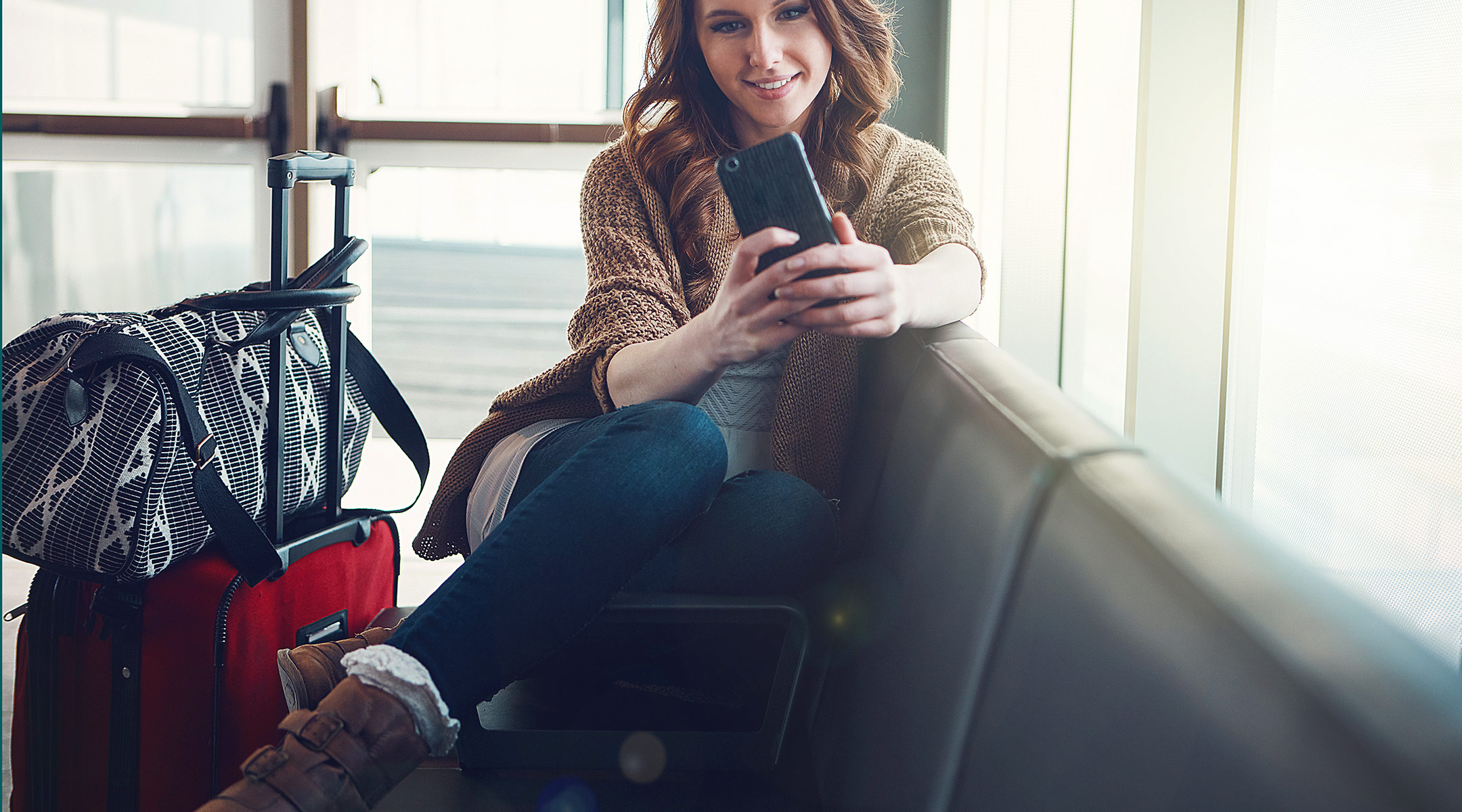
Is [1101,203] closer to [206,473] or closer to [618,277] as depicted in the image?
[618,277]

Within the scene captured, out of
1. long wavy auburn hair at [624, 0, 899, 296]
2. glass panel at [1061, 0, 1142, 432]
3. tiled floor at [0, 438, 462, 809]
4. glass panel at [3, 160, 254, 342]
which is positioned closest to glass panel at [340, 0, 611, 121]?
glass panel at [3, 160, 254, 342]

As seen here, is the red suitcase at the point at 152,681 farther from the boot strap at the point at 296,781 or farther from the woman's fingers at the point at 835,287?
the woman's fingers at the point at 835,287

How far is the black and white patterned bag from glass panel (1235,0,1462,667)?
1139 mm

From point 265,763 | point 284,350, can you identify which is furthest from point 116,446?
point 265,763

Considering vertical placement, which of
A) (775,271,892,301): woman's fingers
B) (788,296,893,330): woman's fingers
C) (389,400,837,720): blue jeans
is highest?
(775,271,892,301): woman's fingers

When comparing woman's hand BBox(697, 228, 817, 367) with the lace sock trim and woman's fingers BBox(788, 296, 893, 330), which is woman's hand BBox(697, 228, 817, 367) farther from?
the lace sock trim

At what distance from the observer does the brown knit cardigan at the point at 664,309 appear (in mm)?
1219

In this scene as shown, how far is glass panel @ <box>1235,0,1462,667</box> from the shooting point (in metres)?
0.68

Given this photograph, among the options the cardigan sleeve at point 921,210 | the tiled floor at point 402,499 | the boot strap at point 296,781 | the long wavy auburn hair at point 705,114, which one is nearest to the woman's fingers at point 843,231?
the cardigan sleeve at point 921,210

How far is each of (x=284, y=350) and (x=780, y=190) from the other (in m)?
0.70

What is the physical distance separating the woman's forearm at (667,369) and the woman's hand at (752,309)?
15 millimetres

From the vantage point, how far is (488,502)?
117cm

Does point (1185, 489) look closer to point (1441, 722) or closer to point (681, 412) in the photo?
point (1441, 722)

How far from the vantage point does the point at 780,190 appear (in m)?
0.90
